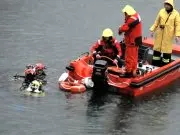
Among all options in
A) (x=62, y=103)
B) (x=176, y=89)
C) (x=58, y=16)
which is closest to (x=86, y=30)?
(x=58, y=16)

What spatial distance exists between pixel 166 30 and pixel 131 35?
4.10ft

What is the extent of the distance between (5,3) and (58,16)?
2.30 meters

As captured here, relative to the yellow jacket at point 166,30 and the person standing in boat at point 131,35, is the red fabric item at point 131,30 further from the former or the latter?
the yellow jacket at point 166,30

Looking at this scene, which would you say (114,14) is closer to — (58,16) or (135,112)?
(58,16)

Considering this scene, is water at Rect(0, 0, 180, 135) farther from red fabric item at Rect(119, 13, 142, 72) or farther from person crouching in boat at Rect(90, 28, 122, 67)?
person crouching in boat at Rect(90, 28, 122, 67)

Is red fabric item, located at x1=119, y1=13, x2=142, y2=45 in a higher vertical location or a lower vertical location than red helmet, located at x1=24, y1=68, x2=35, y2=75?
higher

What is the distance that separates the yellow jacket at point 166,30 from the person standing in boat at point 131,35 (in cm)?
107

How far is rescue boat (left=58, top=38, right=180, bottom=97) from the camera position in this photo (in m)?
12.4

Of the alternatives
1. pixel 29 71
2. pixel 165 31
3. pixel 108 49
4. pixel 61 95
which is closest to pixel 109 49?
pixel 108 49

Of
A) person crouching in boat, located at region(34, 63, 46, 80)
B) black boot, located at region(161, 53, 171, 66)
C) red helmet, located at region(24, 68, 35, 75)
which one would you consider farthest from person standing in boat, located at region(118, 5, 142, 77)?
red helmet, located at region(24, 68, 35, 75)

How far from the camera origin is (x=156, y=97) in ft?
41.8

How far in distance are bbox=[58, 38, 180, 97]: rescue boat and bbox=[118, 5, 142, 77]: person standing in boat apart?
0.22 meters

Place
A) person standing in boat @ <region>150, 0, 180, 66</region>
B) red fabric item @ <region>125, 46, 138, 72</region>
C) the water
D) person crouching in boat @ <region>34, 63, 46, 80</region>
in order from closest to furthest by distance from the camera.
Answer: the water < red fabric item @ <region>125, 46, 138, 72</region> < person crouching in boat @ <region>34, 63, 46, 80</region> < person standing in boat @ <region>150, 0, 180, 66</region>

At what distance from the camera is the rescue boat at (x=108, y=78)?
12445 mm
